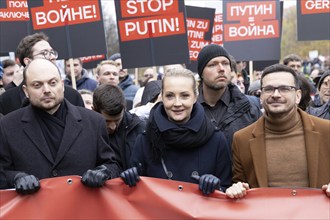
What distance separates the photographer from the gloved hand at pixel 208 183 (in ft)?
14.0

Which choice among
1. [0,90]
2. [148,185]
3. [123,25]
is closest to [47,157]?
[148,185]

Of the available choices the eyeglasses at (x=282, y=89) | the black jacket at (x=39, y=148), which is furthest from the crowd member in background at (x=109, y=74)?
the eyeglasses at (x=282, y=89)

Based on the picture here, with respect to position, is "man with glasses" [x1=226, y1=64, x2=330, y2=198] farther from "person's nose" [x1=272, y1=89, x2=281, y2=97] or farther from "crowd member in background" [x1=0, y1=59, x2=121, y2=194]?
"crowd member in background" [x1=0, y1=59, x2=121, y2=194]

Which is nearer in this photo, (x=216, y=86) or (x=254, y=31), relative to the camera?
(x=216, y=86)

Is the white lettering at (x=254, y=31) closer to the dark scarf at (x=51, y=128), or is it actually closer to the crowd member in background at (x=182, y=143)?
the crowd member in background at (x=182, y=143)

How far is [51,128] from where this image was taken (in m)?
4.54

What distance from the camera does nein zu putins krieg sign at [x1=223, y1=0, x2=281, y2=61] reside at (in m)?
9.10

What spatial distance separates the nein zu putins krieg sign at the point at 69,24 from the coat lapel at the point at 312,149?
3.51 metres

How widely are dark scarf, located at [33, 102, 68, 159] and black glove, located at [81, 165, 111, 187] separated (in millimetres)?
300

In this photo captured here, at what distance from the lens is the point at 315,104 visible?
774 cm

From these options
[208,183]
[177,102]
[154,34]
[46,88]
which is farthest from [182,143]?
[154,34]

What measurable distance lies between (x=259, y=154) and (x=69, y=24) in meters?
3.63

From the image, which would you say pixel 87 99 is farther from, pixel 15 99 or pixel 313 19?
pixel 313 19

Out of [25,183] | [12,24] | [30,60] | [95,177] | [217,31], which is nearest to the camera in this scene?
[25,183]
